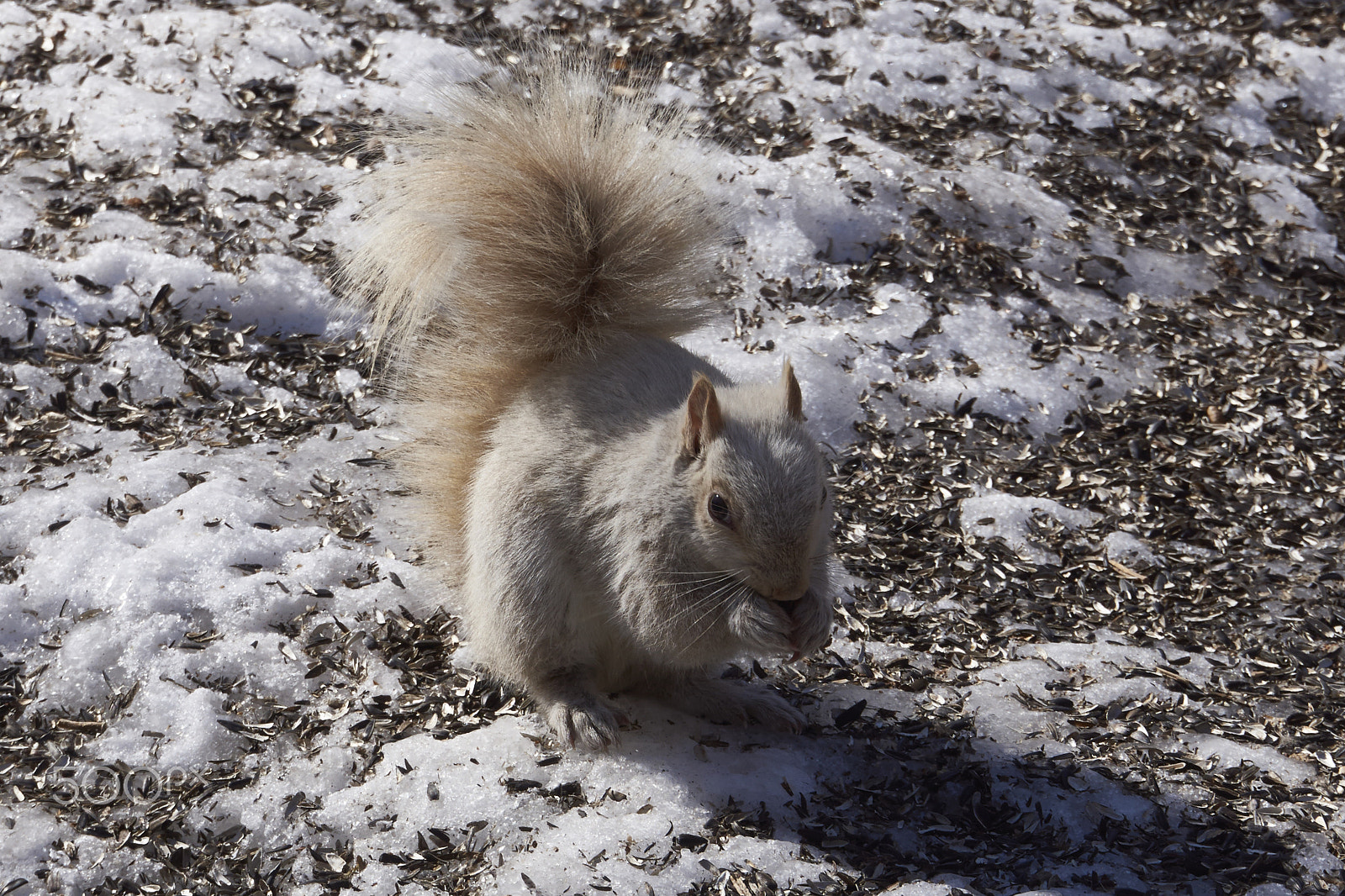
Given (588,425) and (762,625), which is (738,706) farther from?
(588,425)

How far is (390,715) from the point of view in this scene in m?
3.21

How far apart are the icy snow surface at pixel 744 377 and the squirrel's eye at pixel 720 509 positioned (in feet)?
2.41

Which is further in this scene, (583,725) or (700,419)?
(583,725)

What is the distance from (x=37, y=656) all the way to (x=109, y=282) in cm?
172

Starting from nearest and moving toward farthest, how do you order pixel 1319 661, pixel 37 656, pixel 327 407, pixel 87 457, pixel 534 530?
pixel 534 530, pixel 37 656, pixel 1319 661, pixel 87 457, pixel 327 407

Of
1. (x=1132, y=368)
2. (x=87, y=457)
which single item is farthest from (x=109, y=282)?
(x=1132, y=368)

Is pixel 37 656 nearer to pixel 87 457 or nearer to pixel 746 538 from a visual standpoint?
pixel 87 457

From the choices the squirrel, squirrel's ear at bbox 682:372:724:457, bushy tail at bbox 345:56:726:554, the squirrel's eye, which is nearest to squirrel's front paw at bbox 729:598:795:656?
the squirrel

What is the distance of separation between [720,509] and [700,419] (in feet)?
0.75

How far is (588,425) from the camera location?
9.97 feet

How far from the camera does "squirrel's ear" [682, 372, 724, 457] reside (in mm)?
2773
